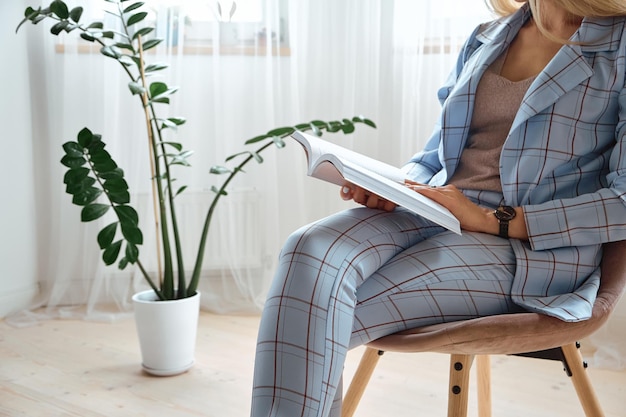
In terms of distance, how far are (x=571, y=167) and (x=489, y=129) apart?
0.52ft

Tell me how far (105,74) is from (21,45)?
301 millimetres

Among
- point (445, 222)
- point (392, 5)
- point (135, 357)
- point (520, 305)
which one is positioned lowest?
point (135, 357)

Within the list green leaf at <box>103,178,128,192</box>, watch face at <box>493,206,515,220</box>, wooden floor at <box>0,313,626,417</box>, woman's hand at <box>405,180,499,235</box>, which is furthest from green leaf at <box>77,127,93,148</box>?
watch face at <box>493,206,515,220</box>

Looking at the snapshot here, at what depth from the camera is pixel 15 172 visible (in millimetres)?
2477

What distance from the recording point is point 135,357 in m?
2.09

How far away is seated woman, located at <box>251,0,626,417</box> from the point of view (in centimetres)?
93

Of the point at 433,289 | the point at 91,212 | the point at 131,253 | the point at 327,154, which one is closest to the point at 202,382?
the point at 131,253

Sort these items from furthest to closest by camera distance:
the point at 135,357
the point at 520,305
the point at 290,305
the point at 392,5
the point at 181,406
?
1. the point at 392,5
2. the point at 135,357
3. the point at 181,406
4. the point at 520,305
5. the point at 290,305

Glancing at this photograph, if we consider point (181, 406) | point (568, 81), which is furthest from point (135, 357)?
point (568, 81)

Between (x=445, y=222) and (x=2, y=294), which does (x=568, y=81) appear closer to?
(x=445, y=222)

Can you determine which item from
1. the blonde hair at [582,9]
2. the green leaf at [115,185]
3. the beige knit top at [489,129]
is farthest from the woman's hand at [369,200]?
Answer: the green leaf at [115,185]

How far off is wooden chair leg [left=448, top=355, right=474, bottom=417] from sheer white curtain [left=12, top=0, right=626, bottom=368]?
1.36m

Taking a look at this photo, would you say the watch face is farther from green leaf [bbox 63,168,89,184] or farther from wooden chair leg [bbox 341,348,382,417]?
green leaf [bbox 63,168,89,184]

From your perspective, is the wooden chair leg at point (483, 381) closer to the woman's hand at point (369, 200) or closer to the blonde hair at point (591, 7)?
the woman's hand at point (369, 200)
